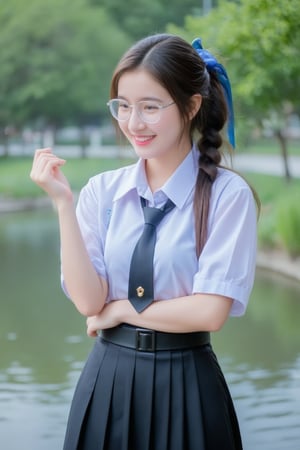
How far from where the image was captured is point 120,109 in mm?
1511

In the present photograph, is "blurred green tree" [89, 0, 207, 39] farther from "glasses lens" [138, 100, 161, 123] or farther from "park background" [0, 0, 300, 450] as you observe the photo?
"glasses lens" [138, 100, 161, 123]

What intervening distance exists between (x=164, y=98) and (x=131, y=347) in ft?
1.32

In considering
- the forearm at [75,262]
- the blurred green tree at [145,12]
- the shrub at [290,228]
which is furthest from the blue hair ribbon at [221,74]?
the blurred green tree at [145,12]

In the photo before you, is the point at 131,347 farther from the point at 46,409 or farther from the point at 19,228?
the point at 19,228

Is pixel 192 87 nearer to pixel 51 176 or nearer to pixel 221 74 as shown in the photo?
pixel 221 74

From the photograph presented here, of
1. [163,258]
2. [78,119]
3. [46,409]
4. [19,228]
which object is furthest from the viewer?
[78,119]

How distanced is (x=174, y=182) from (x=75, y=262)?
214 mm

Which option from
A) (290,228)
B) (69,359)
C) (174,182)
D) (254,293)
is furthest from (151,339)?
(290,228)

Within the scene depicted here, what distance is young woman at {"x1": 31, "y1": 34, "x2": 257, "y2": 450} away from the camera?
4.86ft

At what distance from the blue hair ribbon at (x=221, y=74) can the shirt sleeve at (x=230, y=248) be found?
0.49ft

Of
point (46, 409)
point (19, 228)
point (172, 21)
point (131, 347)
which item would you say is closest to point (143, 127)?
point (131, 347)

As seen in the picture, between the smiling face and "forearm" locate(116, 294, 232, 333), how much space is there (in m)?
0.24

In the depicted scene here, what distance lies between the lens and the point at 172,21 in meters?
27.7

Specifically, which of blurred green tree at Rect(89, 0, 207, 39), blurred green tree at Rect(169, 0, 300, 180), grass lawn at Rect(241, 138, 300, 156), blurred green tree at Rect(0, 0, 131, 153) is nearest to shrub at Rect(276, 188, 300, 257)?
blurred green tree at Rect(169, 0, 300, 180)
